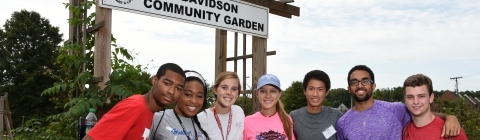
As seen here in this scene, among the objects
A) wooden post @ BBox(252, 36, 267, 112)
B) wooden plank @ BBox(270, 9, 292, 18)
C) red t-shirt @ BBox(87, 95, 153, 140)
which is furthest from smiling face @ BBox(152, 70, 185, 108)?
wooden plank @ BBox(270, 9, 292, 18)

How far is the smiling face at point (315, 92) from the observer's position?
3957 millimetres

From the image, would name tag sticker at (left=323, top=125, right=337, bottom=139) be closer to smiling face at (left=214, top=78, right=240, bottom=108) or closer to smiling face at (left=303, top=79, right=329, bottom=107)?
smiling face at (left=303, top=79, right=329, bottom=107)

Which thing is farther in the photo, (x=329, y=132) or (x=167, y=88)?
(x=329, y=132)

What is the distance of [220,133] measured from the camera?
3615 mm

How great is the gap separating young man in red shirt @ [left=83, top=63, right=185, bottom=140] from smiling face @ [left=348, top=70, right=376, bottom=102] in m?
1.37

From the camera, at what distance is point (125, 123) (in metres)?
2.85

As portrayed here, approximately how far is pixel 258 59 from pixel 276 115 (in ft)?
10.5

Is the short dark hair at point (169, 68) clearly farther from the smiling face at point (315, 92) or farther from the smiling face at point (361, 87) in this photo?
the smiling face at point (361, 87)

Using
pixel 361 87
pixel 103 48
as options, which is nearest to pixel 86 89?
pixel 103 48

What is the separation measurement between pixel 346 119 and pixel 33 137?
351 cm

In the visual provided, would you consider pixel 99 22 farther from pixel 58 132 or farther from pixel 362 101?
pixel 362 101

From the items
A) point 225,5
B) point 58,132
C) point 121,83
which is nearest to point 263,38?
point 225,5

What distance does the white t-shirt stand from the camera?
11.8 ft

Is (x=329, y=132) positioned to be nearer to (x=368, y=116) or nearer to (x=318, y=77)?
(x=368, y=116)
